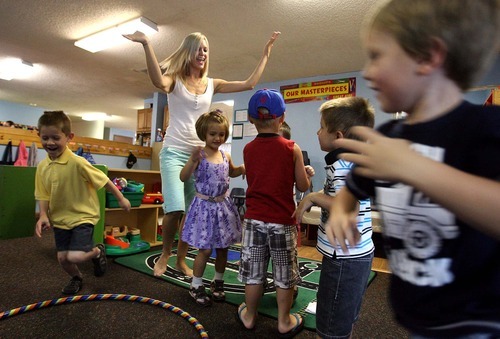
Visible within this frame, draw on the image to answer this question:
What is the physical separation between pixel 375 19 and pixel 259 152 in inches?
41.4

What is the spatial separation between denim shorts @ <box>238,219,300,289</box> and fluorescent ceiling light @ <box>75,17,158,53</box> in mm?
3267

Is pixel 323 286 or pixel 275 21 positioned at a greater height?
pixel 275 21

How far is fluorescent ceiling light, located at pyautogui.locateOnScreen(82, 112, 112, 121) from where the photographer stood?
10735 millimetres

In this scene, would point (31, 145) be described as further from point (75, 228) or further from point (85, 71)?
point (75, 228)

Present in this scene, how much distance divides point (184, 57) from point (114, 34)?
2732 mm

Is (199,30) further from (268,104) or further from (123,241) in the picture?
(268,104)

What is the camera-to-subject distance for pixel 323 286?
1151 millimetres

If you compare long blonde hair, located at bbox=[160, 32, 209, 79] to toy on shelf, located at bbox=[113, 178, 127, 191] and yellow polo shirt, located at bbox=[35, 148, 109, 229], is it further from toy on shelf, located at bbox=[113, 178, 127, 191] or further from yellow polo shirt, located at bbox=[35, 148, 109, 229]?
toy on shelf, located at bbox=[113, 178, 127, 191]

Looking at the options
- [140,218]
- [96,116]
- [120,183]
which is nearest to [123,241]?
[140,218]

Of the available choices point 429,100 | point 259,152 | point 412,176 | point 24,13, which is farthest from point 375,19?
point 24,13

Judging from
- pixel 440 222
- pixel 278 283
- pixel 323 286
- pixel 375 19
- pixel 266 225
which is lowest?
pixel 278 283

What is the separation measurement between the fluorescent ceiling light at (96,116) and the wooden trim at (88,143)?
5.05 meters

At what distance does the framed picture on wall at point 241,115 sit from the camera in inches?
242

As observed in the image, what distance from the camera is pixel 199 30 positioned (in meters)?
4.03
